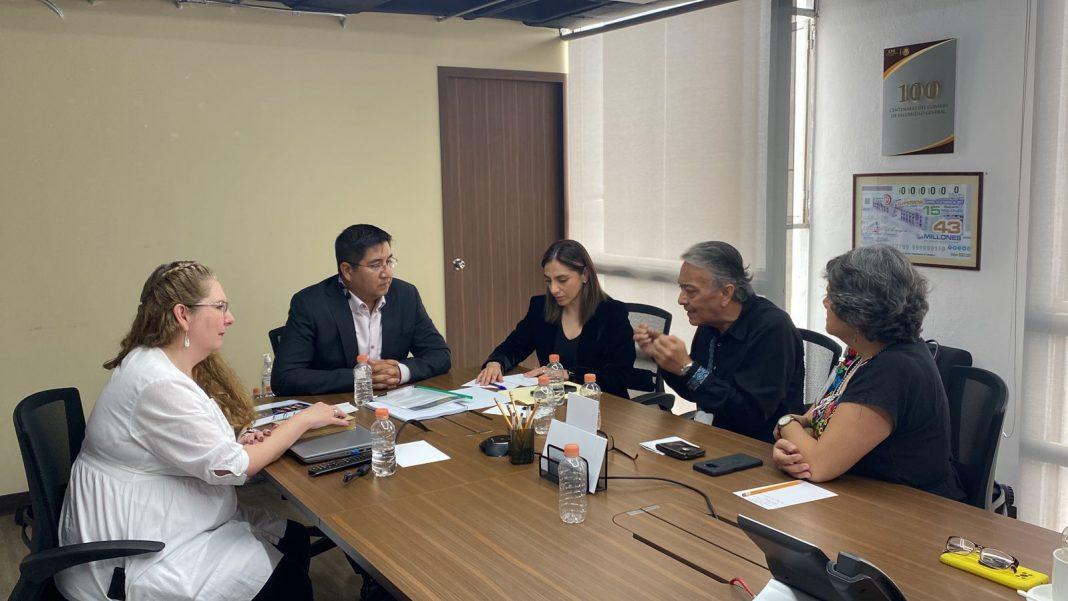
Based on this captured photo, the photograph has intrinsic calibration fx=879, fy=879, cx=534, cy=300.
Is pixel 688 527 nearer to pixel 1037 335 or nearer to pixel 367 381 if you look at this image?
pixel 367 381

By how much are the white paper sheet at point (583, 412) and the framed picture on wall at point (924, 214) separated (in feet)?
6.56

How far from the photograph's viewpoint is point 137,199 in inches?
185

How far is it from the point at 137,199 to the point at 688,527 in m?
3.77

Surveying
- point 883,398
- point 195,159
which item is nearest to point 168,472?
point 883,398

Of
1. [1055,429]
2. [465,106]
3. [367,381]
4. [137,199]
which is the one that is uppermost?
[465,106]

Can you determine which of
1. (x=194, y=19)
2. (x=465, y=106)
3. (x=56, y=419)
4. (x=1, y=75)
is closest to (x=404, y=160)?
(x=465, y=106)

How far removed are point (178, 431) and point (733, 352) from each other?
6.41 ft

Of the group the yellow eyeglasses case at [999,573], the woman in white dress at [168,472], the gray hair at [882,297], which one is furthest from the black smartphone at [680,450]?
the woman in white dress at [168,472]

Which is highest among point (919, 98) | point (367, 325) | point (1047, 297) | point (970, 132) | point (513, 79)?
point (513, 79)

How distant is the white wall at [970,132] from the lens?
351cm

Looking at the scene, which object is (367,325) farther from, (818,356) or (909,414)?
(909,414)

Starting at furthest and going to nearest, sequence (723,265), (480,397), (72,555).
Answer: (480,397) < (723,265) < (72,555)

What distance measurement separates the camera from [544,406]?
3.09 meters

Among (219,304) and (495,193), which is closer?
(219,304)
